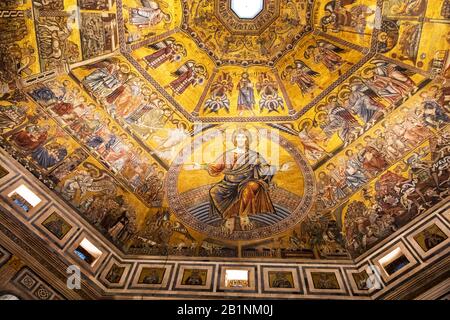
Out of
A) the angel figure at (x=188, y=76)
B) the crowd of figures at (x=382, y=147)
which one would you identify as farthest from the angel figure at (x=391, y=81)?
the angel figure at (x=188, y=76)

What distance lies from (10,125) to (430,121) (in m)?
11.5

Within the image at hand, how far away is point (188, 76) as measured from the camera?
39.8ft

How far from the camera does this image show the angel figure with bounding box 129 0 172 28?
35.6 ft

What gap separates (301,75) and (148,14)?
5.59m

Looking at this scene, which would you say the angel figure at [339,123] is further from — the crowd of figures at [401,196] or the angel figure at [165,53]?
the angel figure at [165,53]

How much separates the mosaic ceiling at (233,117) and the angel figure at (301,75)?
6 centimetres

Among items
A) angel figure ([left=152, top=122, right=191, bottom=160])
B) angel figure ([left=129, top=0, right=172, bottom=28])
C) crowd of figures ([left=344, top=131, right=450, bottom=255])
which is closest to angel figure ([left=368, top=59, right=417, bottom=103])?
crowd of figures ([left=344, top=131, right=450, bottom=255])

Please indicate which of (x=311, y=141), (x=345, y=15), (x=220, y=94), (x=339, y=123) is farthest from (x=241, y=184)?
(x=345, y=15)

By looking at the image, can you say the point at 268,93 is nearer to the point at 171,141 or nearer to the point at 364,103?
the point at 364,103

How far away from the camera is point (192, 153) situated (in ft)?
38.1

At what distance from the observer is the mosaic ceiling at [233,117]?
936cm

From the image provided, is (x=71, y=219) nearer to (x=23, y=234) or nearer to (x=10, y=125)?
(x=23, y=234)

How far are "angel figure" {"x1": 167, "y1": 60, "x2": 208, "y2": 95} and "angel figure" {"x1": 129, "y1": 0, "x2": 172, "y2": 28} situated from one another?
173 centimetres

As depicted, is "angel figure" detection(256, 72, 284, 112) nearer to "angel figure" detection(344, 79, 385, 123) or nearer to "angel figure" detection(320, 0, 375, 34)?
"angel figure" detection(344, 79, 385, 123)
